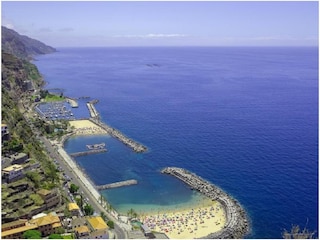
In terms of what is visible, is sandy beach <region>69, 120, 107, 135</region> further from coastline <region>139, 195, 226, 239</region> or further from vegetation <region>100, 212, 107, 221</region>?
vegetation <region>100, 212, 107, 221</region>

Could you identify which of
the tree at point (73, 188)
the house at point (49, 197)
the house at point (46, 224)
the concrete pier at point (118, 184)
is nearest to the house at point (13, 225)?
the house at point (46, 224)

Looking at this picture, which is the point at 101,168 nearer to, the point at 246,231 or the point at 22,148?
the point at 22,148

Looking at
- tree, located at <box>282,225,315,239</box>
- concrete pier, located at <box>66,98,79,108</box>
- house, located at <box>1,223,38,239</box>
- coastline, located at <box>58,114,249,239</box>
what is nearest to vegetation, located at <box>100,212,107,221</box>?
coastline, located at <box>58,114,249,239</box>

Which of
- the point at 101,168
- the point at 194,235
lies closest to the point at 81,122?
the point at 101,168

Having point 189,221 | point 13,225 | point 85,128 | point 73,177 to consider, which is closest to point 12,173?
point 13,225

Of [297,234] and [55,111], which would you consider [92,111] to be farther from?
[297,234]

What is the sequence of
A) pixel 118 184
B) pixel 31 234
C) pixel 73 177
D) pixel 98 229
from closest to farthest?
pixel 31 234, pixel 98 229, pixel 118 184, pixel 73 177
